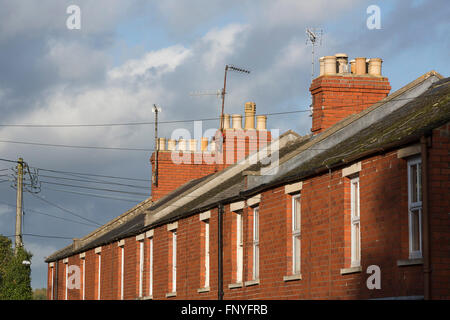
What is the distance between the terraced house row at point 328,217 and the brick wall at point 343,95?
0.03 metres

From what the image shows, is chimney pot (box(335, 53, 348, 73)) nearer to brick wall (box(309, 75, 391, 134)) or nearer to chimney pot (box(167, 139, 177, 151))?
brick wall (box(309, 75, 391, 134))

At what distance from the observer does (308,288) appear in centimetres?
2003

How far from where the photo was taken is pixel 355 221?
1855 centimetres

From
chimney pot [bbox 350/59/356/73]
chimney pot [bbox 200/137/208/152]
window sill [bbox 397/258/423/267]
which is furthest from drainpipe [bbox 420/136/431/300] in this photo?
chimney pot [bbox 200/137/208/152]

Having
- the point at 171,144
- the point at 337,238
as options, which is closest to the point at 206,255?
the point at 337,238

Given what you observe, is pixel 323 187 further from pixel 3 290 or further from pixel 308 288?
pixel 3 290

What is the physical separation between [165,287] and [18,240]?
15.6 m

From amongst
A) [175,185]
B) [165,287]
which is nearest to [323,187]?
[165,287]

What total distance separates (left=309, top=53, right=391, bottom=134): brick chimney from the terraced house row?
0.03 meters

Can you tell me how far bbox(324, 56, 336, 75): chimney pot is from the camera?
27.0 m

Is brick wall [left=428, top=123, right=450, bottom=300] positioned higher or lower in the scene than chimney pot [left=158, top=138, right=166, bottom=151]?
lower

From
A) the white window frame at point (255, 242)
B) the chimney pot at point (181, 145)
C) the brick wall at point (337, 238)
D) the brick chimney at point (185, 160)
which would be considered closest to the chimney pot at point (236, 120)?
the brick chimney at point (185, 160)

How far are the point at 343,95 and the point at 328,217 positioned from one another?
341 inches

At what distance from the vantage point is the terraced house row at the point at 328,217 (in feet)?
52.9
